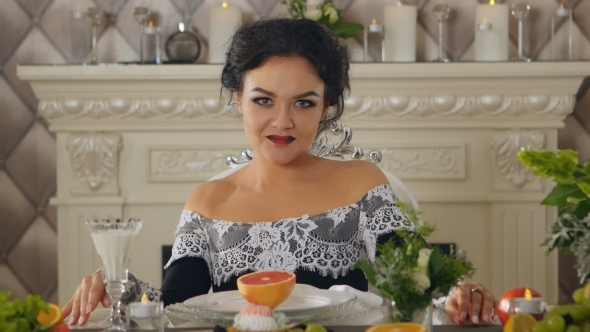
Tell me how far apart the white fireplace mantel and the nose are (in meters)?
1.25

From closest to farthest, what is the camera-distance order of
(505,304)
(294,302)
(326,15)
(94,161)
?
1. (505,304)
2. (294,302)
3. (326,15)
4. (94,161)

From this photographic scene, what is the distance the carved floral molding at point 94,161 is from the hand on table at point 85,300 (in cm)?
171

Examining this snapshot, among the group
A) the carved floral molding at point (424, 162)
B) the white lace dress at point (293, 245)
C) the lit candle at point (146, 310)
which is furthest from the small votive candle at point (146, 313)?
the carved floral molding at point (424, 162)

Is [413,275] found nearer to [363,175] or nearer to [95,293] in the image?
[95,293]

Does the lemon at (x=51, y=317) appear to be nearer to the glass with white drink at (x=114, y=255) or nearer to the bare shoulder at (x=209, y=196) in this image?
the glass with white drink at (x=114, y=255)

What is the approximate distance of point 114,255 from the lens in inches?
47.0

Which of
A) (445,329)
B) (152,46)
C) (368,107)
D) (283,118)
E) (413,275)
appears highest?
(152,46)

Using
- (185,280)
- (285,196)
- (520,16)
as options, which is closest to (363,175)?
(285,196)

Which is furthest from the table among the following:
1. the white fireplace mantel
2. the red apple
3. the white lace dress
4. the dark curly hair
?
the white fireplace mantel

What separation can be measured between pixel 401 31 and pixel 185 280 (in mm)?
1640

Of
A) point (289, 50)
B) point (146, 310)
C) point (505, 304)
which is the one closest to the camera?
point (146, 310)

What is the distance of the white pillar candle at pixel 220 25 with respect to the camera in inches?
118

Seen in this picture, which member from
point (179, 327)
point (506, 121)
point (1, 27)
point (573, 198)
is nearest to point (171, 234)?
point (1, 27)

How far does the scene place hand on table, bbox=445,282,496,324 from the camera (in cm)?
128
